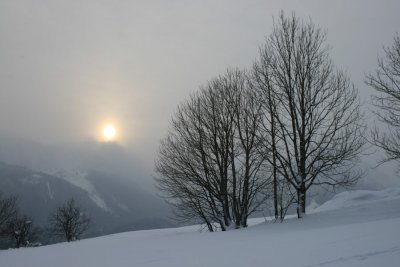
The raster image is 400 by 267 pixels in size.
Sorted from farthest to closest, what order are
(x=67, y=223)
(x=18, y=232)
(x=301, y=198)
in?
(x=67, y=223) < (x=18, y=232) < (x=301, y=198)

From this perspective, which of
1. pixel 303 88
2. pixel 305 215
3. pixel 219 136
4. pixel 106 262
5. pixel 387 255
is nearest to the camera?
pixel 387 255

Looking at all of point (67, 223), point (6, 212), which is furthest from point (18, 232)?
point (67, 223)

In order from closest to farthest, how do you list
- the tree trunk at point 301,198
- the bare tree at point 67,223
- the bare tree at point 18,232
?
1. the tree trunk at point 301,198
2. the bare tree at point 18,232
3. the bare tree at point 67,223

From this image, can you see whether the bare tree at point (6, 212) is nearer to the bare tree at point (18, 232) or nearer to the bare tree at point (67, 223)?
the bare tree at point (18, 232)

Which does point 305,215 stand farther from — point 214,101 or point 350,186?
point 214,101

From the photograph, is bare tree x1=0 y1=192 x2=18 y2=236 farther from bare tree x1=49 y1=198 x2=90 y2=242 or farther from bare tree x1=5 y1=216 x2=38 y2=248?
bare tree x1=49 y1=198 x2=90 y2=242

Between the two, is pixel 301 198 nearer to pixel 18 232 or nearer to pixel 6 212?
pixel 6 212

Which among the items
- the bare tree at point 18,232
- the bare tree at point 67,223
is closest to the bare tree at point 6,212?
the bare tree at point 18,232

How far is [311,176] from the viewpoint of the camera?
14.4 m

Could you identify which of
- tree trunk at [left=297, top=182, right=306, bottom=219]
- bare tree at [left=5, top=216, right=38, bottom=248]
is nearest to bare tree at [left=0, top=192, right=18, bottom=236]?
bare tree at [left=5, top=216, right=38, bottom=248]

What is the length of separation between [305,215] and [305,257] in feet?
27.8

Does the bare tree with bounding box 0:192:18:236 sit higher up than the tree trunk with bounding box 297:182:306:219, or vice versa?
the bare tree with bounding box 0:192:18:236

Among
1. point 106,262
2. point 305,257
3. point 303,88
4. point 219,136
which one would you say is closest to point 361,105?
point 303,88

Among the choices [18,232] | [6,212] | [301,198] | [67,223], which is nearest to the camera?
[301,198]
